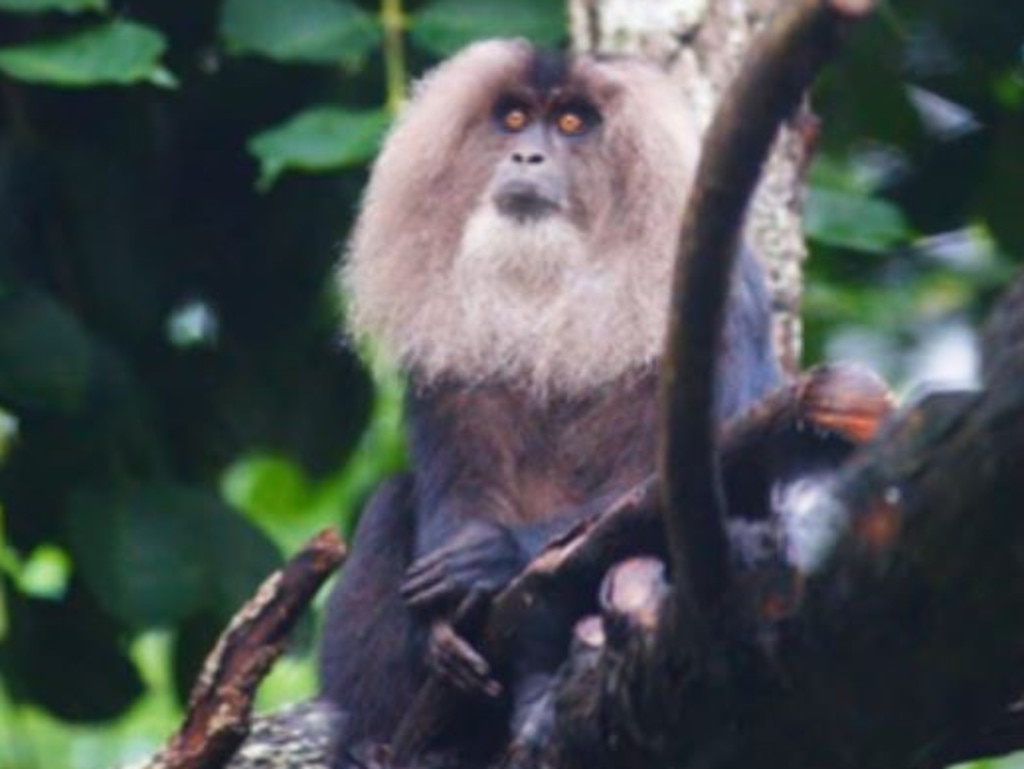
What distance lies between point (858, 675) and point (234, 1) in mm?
3926

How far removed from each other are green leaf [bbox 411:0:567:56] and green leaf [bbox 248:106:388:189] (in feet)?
0.83

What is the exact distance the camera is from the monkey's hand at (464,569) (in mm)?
5754

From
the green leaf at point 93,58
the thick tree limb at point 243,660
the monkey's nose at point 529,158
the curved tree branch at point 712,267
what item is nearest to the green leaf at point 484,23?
the green leaf at point 93,58

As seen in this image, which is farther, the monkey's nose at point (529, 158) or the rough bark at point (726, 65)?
the rough bark at point (726, 65)

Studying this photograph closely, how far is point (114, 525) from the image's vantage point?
7.77 meters

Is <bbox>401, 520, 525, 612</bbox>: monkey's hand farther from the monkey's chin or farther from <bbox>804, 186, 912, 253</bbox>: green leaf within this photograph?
<bbox>804, 186, 912, 253</bbox>: green leaf

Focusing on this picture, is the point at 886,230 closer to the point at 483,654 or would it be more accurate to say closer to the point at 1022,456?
the point at 483,654

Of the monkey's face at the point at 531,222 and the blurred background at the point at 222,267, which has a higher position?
the monkey's face at the point at 531,222

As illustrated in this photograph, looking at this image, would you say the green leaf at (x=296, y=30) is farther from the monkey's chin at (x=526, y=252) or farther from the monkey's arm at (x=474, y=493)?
the monkey's arm at (x=474, y=493)

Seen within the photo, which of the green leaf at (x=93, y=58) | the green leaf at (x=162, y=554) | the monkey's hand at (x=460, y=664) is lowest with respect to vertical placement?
the green leaf at (x=162, y=554)

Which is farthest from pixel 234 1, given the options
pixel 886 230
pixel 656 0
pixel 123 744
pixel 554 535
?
pixel 123 744

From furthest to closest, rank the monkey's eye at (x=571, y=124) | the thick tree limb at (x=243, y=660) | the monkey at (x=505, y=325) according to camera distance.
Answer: the monkey's eye at (x=571, y=124)
the monkey at (x=505, y=325)
the thick tree limb at (x=243, y=660)

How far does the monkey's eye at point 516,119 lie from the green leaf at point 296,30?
130 cm

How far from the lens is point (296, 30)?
7.68 meters
